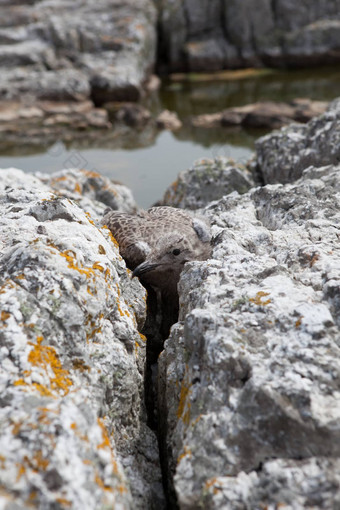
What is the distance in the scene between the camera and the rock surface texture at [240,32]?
2162 centimetres

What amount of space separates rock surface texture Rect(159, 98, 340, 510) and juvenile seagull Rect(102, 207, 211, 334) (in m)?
0.78

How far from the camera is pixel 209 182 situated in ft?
18.9

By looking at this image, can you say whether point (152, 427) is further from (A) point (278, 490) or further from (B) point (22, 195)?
(B) point (22, 195)

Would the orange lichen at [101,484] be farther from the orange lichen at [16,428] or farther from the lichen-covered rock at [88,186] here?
the lichen-covered rock at [88,186]

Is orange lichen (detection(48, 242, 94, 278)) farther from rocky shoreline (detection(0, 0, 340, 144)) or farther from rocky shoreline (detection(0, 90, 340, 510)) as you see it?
rocky shoreline (detection(0, 0, 340, 144))

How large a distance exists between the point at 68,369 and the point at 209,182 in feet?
12.6

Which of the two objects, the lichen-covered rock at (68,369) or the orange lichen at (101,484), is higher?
the lichen-covered rock at (68,369)

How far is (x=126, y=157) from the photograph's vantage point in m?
12.7

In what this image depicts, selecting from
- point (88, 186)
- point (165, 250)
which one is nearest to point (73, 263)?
point (165, 250)

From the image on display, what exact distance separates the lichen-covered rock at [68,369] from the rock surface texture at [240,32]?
20528 mm

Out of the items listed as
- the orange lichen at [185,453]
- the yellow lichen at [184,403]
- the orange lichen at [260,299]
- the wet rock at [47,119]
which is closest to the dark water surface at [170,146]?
the wet rock at [47,119]

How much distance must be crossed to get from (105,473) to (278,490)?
0.66 m

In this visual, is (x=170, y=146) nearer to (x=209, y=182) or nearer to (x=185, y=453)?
(x=209, y=182)

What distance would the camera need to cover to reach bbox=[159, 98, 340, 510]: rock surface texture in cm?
187
